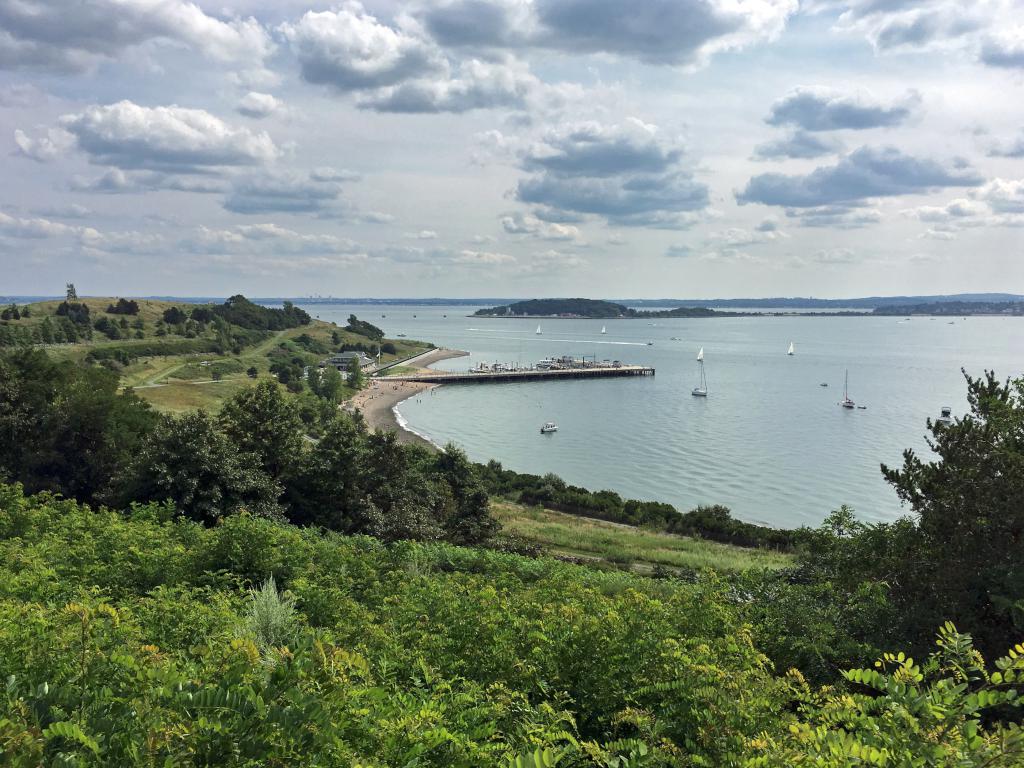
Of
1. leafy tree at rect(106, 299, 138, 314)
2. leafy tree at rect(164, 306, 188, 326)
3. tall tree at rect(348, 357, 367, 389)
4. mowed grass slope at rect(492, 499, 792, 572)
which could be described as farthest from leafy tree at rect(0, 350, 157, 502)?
leafy tree at rect(106, 299, 138, 314)

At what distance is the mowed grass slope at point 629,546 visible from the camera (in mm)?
32406

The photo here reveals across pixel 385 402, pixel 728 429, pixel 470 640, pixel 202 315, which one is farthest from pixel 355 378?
pixel 470 640

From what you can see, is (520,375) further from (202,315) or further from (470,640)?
(470,640)

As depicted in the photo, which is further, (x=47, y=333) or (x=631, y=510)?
(x=47, y=333)

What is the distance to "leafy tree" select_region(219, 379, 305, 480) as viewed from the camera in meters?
27.0

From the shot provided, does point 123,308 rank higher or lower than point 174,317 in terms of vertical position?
higher

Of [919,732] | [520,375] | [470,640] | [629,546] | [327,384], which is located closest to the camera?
[919,732]

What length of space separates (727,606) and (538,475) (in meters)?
52.9

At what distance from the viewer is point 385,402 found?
359 ft

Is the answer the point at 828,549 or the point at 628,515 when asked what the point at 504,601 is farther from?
the point at 628,515

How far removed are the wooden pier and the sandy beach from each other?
3.28m

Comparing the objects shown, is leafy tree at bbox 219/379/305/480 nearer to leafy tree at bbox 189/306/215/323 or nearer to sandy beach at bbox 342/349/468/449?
sandy beach at bbox 342/349/468/449

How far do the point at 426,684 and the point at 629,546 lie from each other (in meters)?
29.5

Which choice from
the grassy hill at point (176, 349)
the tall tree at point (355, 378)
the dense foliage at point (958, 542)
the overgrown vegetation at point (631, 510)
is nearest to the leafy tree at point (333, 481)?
the dense foliage at point (958, 542)
